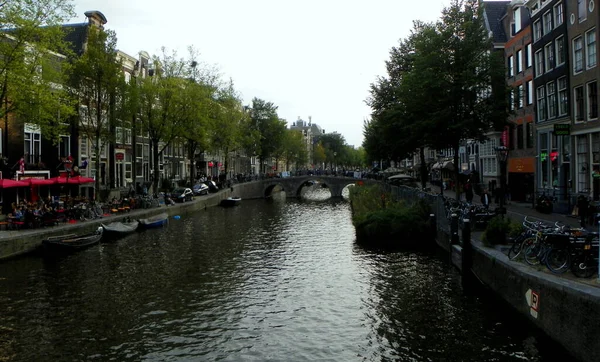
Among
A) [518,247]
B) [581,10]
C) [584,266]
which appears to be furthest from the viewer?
[581,10]

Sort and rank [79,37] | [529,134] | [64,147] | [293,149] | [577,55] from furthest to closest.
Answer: [293,149]
[79,37]
[64,147]
[529,134]
[577,55]

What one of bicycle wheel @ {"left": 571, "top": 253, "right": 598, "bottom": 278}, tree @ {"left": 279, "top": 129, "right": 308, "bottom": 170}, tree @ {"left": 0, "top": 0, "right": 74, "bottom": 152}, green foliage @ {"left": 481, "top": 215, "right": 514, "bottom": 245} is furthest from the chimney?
tree @ {"left": 279, "top": 129, "right": 308, "bottom": 170}

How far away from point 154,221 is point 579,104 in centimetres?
3008

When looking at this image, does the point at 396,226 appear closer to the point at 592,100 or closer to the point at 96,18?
the point at 592,100

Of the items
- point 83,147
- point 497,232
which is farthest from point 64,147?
point 497,232

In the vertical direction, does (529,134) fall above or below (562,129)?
above

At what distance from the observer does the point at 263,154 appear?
100 m

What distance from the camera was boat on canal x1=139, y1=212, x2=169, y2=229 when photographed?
37.1 meters

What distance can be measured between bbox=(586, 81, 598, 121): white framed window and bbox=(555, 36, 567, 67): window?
3805 mm

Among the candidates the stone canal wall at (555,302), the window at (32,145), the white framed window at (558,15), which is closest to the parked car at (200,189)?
the window at (32,145)

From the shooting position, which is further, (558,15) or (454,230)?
(558,15)

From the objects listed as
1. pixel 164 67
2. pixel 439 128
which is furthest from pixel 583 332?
pixel 164 67

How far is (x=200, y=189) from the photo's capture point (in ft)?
201

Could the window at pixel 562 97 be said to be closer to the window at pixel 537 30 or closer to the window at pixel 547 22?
the window at pixel 547 22
